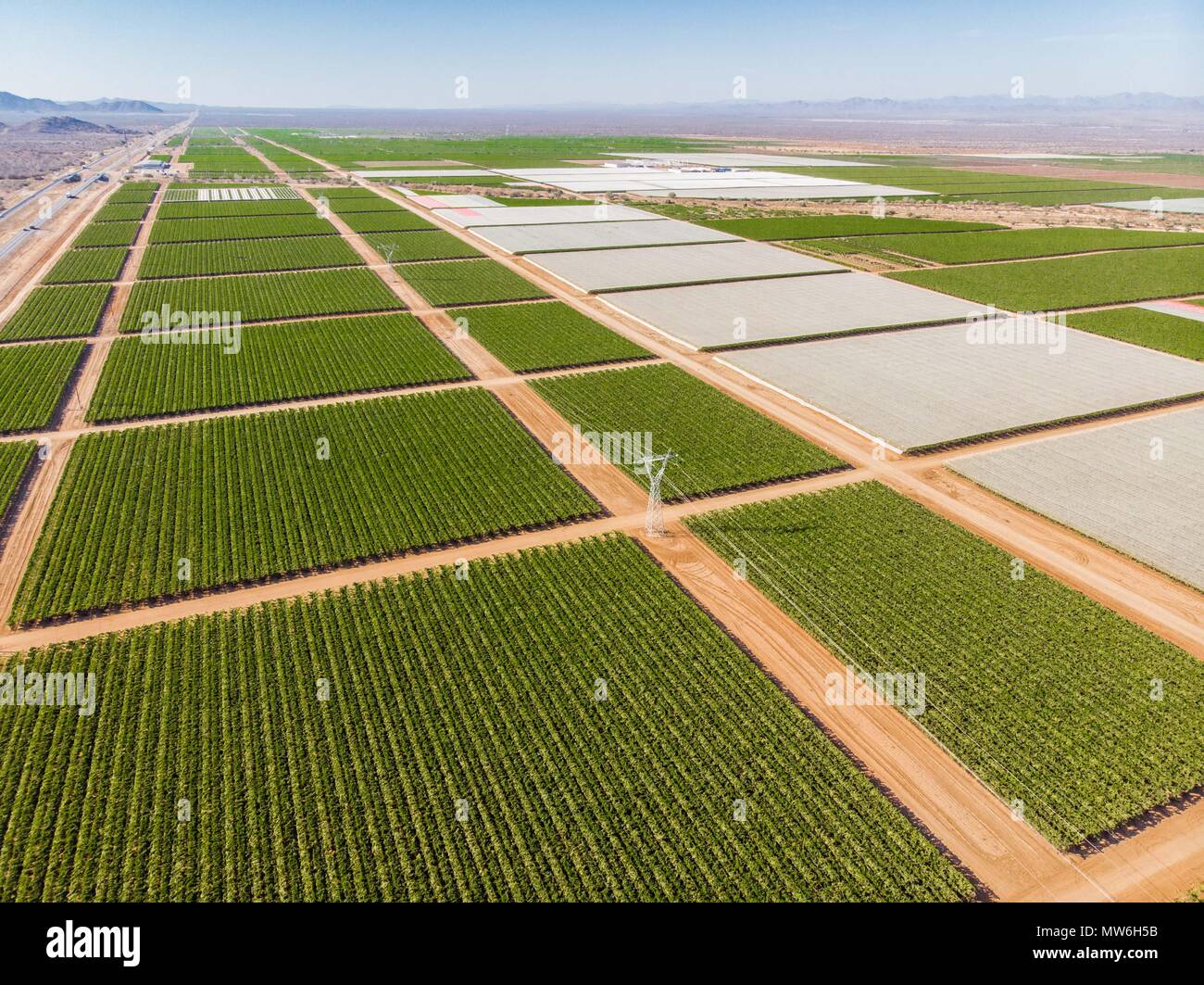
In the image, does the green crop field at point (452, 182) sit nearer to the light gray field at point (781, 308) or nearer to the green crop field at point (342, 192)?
the green crop field at point (342, 192)

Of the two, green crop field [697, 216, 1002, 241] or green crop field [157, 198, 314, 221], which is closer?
green crop field [697, 216, 1002, 241]

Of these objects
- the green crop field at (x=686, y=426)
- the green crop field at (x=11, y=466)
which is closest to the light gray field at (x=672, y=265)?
the green crop field at (x=686, y=426)

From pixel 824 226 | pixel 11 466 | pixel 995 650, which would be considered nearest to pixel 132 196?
pixel 11 466

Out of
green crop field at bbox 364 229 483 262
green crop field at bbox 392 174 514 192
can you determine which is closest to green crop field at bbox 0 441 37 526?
green crop field at bbox 364 229 483 262

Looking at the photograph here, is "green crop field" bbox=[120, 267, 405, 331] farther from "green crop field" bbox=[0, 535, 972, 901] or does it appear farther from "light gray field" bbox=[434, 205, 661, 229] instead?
"green crop field" bbox=[0, 535, 972, 901]

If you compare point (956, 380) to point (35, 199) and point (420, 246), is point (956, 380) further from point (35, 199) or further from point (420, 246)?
point (35, 199)
